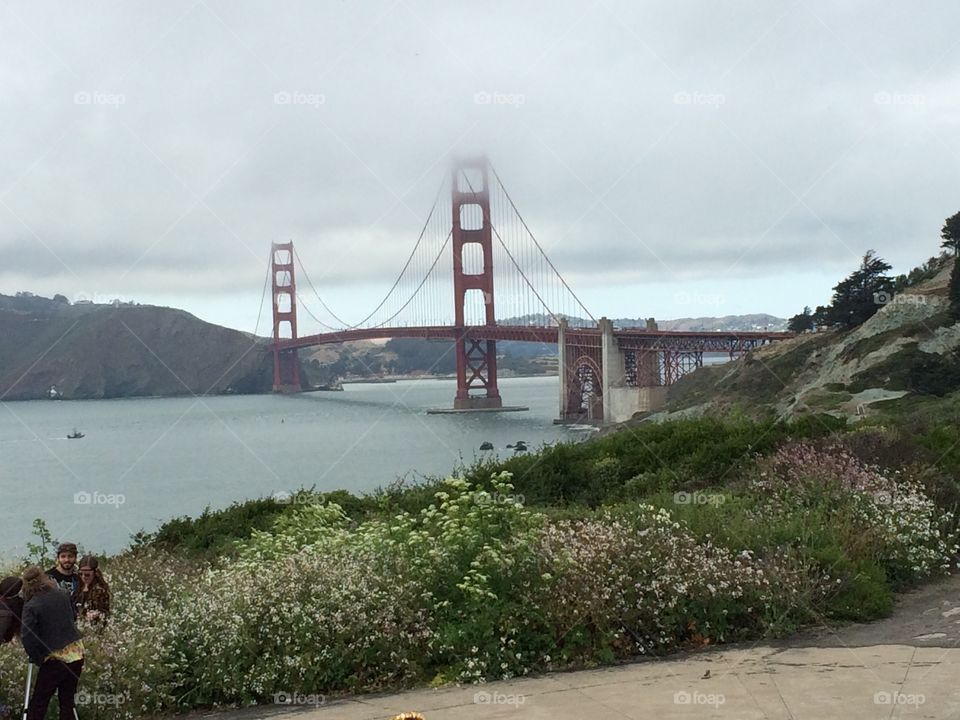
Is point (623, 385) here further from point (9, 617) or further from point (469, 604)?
point (9, 617)

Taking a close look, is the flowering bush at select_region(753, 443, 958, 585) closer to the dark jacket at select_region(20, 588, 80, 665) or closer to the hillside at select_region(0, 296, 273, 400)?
the dark jacket at select_region(20, 588, 80, 665)

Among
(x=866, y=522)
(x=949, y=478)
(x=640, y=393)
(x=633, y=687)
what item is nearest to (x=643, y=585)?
(x=633, y=687)

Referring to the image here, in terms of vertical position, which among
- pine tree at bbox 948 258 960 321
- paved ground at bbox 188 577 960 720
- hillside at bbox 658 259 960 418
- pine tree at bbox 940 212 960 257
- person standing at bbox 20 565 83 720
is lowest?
paved ground at bbox 188 577 960 720

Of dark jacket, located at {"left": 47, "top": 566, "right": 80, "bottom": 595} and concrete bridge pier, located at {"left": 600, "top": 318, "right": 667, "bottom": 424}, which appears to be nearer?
dark jacket, located at {"left": 47, "top": 566, "right": 80, "bottom": 595}

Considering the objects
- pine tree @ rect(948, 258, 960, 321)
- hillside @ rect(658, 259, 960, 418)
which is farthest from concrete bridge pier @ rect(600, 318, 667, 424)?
pine tree @ rect(948, 258, 960, 321)

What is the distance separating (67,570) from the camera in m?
7.71

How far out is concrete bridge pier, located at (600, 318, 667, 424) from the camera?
7162 centimetres

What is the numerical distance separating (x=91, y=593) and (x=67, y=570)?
9.5 inches

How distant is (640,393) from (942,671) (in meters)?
66.5

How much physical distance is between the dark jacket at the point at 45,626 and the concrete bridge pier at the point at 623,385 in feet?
211

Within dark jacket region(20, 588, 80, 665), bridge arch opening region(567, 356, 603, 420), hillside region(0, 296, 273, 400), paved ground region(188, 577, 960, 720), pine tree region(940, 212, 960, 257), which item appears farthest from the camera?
hillside region(0, 296, 273, 400)

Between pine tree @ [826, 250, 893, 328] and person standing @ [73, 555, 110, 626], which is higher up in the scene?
pine tree @ [826, 250, 893, 328]

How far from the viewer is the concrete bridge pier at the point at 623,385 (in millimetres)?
71625

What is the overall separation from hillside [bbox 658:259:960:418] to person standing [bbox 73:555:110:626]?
24535mm
